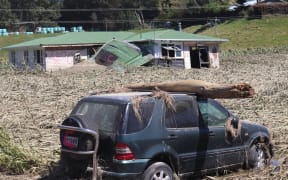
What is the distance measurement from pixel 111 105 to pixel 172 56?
38.0 metres

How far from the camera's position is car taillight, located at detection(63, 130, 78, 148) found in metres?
8.28

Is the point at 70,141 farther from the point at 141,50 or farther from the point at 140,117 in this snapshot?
the point at 141,50

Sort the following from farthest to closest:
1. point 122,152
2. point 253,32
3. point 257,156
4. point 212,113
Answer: point 253,32, point 257,156, point 212,113, point 122,152

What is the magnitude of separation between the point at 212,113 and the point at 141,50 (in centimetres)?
3687

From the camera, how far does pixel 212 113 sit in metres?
9.21

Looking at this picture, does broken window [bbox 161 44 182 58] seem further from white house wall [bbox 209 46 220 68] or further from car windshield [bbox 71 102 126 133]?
car windshield [bbox 71 102 126 133]

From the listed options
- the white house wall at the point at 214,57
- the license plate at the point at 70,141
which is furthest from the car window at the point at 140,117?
the white house wall at the point at 214,57

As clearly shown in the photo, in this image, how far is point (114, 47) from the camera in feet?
140

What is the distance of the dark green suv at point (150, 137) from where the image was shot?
7896 millimetres

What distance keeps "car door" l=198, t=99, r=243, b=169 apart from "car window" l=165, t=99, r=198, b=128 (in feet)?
0.56

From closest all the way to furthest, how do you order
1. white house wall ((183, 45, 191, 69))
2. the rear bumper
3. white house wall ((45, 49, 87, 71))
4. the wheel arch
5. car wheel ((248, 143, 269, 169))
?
→ 1. the rear bumper
2. the wheel arch
3. car wheel ((248, 143, 269, 169))
4. white house wall ((45, 49, 87, 71))
5. white house wall ((183, 45, 191, 69))

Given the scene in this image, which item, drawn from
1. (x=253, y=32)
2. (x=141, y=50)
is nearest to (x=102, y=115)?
(x=141, y=50)

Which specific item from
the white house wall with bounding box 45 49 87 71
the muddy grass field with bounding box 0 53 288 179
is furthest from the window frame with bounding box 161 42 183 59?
the muddy grass field with bounding box 0 53 288 179

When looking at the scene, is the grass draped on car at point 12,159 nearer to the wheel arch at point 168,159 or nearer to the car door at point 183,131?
the wheel arch at point 168,159
